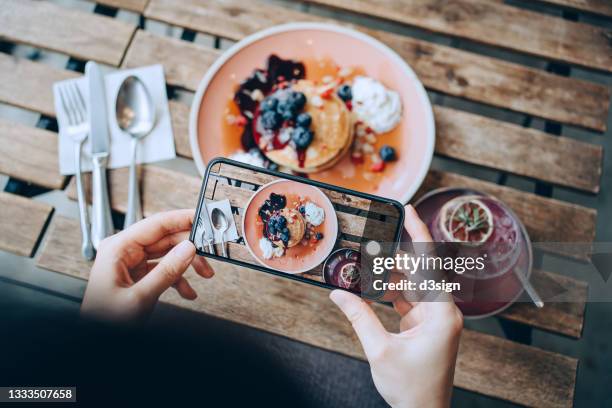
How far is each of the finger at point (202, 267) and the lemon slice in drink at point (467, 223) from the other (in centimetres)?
55

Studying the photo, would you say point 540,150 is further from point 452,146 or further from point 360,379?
point 360,379

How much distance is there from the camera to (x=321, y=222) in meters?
0.87

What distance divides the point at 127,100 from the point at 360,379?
98 centimetres

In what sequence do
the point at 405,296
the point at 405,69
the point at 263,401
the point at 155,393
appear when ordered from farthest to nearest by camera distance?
the point at 405,69 → the point at 405,296 → the point at 263,401 → the point at 155,393

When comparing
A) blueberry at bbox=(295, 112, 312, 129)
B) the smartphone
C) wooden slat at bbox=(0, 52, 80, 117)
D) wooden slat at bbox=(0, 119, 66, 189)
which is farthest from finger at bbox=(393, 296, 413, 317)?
wooden slat at bbox=(0, 52, 80, 117)

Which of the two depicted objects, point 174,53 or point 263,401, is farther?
point 174,53

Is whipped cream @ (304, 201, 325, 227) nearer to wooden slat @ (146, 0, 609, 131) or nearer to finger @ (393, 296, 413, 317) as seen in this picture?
finger @ (393, 296, 413, 317)

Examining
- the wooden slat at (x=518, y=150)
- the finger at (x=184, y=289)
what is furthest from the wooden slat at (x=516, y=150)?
the finger at (x=184, y=289)

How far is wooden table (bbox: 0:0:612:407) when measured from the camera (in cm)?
103

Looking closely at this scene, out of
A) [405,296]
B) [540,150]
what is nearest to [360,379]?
[405,296]

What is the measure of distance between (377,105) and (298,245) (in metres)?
0.43

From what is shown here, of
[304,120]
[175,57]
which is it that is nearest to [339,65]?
[304,120]

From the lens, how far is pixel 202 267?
1017mm

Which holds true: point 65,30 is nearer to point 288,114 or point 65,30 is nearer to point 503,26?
point 288,114
